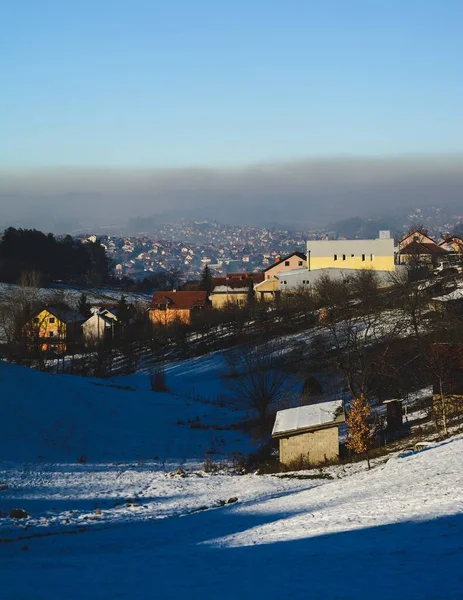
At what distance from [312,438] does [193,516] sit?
7436 mm

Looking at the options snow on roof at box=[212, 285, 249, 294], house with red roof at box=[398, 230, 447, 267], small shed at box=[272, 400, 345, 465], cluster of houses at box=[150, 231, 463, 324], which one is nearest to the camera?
small shed at box=[272, 400, 345, 465]

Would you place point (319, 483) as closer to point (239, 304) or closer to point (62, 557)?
point (62, 557)

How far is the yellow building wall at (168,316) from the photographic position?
65.7 meters

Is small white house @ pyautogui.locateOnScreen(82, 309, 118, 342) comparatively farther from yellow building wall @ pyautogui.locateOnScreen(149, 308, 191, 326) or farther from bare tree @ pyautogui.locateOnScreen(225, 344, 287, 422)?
bare tree @ pyautogui.locateOnScreen(225, 344, 287, 422)

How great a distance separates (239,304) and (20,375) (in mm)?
36985

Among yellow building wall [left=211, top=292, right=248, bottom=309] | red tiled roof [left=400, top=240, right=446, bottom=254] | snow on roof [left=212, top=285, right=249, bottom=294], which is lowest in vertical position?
yellow building wall [left=211, top=292, right=248, bottom=309]

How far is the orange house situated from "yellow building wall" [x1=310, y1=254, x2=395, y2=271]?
43.6 feet

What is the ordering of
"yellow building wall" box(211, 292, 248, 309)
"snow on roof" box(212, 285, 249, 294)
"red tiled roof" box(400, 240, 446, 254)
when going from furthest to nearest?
"snow on roof" box(212, 285, 249, 294), "red tiled roof" box(400, 240, 446, 254), "yellow building wall" box(211, 292, 248, 309)

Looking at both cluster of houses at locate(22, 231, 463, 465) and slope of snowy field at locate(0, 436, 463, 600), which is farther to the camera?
cluster of houses at locate(22, 231, 463, 465)

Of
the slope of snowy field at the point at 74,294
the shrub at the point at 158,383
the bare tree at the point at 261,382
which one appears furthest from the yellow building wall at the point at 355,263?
the shrub at the point at 158,383

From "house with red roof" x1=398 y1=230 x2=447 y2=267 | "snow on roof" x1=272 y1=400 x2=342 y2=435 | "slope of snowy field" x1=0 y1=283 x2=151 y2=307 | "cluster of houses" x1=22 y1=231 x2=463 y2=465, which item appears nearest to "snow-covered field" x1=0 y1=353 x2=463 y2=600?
"snow on roof" x1=272 y1=400 x2=342 y2=435

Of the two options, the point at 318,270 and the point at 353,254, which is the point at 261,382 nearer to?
the point at 318,270

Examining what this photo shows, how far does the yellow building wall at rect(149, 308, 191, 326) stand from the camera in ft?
216

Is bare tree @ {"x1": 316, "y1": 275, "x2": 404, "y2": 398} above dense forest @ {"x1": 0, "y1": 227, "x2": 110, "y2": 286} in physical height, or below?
below
